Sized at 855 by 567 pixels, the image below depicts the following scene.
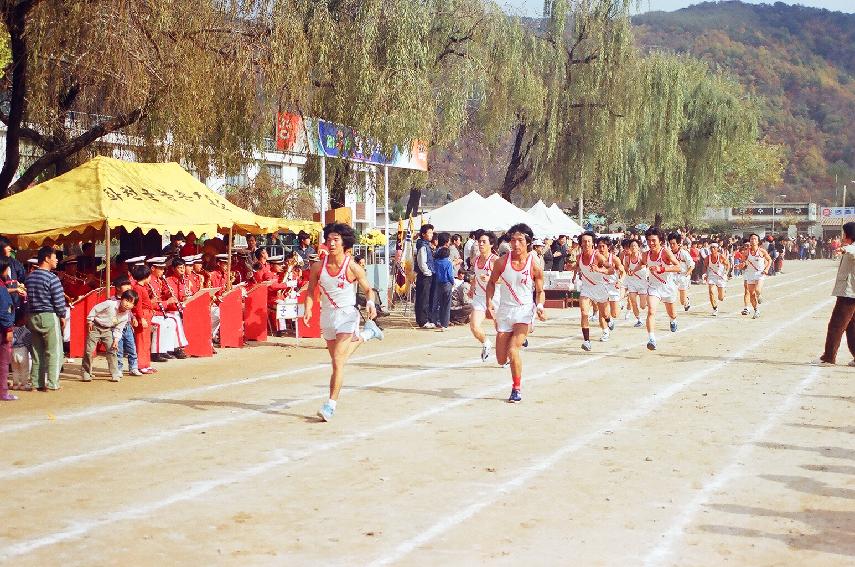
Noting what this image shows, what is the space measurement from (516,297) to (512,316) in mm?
226

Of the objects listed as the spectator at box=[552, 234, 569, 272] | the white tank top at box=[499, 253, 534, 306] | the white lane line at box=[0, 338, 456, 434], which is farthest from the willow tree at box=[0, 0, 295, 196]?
the spectator at box=[552, 234, 569, 272]

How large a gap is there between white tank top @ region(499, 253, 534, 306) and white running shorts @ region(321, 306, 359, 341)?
2.21 meters

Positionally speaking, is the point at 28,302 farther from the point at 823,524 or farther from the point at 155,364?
the point at 823,524

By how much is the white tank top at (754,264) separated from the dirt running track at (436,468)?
1111cm

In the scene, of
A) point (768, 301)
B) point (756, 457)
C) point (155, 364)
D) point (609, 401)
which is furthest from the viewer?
point (768, 301)

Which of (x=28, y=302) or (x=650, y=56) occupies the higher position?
(x=650, y=56)

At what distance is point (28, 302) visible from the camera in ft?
44.9

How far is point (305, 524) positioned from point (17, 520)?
1.88 metres

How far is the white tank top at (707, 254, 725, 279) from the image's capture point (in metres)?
29.2

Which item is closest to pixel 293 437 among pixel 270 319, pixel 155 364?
pixel 155 364

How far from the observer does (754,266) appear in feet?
90.1

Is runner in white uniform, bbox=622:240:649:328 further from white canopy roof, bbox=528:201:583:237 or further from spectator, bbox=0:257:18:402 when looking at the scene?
white canopy roof, bbox=528:201:583:237

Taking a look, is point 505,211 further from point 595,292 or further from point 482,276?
point 482,276

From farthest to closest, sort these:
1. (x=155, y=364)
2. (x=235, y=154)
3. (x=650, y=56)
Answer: (x=650, y=56), (x=235, y=154), (x=155, y=364)
